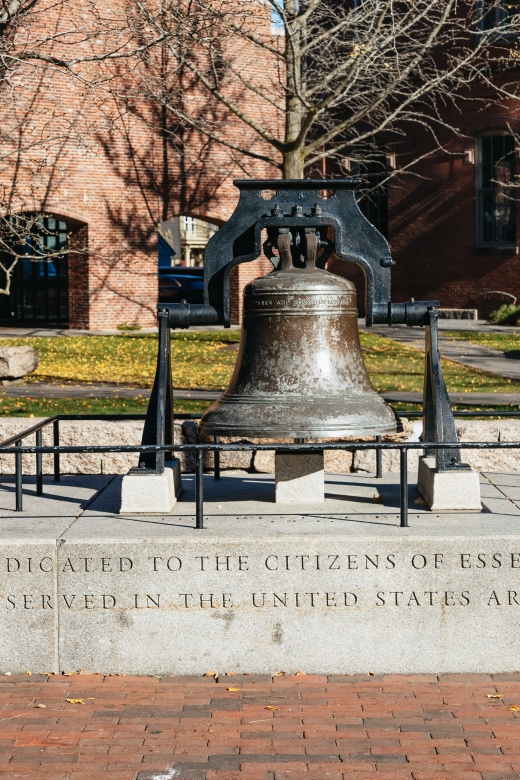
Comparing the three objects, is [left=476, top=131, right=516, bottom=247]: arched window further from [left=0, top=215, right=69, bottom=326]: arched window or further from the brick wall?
[left=0, top=215, right=69, bottom=326]: arched window

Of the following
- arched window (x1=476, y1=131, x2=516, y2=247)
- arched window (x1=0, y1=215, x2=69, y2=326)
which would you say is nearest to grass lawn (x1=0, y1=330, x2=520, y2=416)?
arched window (x1=476, y1=131, x2=516, y2=247)

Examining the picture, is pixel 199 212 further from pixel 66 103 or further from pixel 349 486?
pixel 349 486

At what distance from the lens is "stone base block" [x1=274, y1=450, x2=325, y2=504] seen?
22.1ft

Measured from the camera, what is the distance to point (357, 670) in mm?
5742

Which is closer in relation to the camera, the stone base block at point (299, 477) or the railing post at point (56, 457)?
the stone base block at point (299, 477)

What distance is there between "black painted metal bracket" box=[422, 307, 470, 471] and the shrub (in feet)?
69.7

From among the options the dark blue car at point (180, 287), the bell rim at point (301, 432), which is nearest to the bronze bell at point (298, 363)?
the bell rim at point (301, 432)

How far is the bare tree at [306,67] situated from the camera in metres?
19.1

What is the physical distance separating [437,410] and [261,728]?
2.41 metres

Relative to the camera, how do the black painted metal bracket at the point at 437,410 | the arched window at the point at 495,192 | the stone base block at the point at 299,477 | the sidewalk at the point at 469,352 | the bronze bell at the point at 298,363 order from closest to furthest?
the bronze bell at the point at 298,363, the black painted metal bracket at the point at 437,410, the stone base block at the point at 299,477, the sidewalk at the point at 469,352, the arched window at the point at 495,192

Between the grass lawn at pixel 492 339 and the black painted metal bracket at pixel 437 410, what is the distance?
1414cm

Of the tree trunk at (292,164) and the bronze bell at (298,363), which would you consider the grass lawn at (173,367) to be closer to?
the tree trunk at (292,164)

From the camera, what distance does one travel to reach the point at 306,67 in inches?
878

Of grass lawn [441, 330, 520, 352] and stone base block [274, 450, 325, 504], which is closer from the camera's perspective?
stone base block [274, 450, 325, 504]
